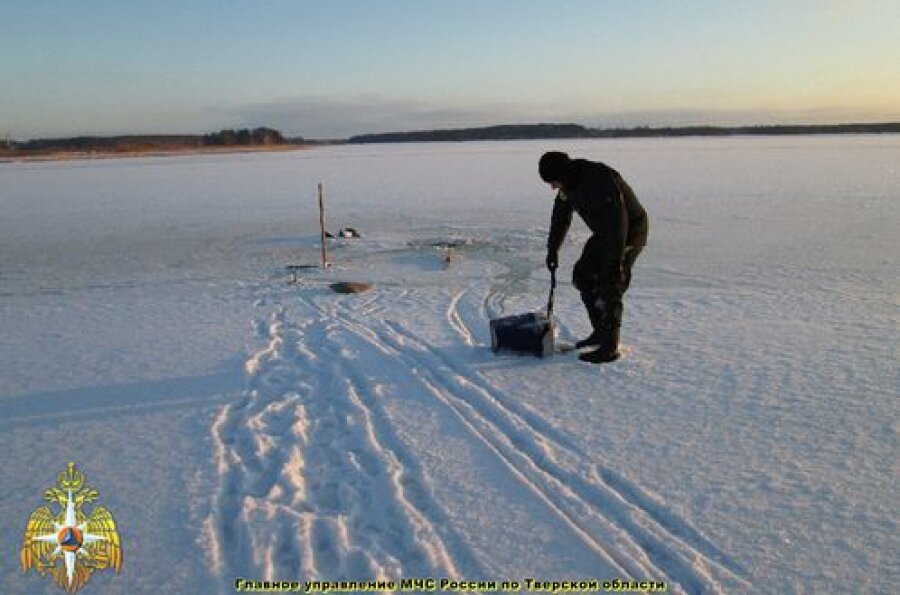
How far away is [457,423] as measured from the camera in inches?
166

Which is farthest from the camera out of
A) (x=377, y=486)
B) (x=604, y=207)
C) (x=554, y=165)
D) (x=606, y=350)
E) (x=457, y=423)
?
(x=606, y=350)

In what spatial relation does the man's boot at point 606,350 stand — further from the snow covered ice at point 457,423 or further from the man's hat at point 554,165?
the man's hat at point 554,165

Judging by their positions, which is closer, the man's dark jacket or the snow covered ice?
the snow covered ice

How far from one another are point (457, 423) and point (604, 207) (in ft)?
5.87

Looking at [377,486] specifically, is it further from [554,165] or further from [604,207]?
[554,165]

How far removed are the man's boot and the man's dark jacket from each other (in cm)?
52

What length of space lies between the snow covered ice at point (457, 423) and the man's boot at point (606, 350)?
95 millimetres

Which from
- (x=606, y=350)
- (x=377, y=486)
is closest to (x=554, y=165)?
(x=606, y=350)

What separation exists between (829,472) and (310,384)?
10.5 ft

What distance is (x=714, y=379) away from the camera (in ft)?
15.9

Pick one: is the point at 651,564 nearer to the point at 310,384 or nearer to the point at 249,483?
the point at 249,483

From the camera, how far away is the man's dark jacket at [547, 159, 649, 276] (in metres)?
4.77

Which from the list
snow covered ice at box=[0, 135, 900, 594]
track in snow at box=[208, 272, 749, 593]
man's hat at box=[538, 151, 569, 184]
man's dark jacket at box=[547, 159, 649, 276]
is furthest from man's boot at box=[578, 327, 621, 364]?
man's hat at box=[538, 151, 569, 184]

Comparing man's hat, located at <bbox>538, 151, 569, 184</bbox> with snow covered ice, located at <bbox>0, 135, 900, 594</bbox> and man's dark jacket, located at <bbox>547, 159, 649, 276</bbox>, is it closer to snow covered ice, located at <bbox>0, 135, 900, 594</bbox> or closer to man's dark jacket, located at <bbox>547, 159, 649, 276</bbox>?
man's dark jacket, located at <bbox>547, 159, 649, 276</bbox>
